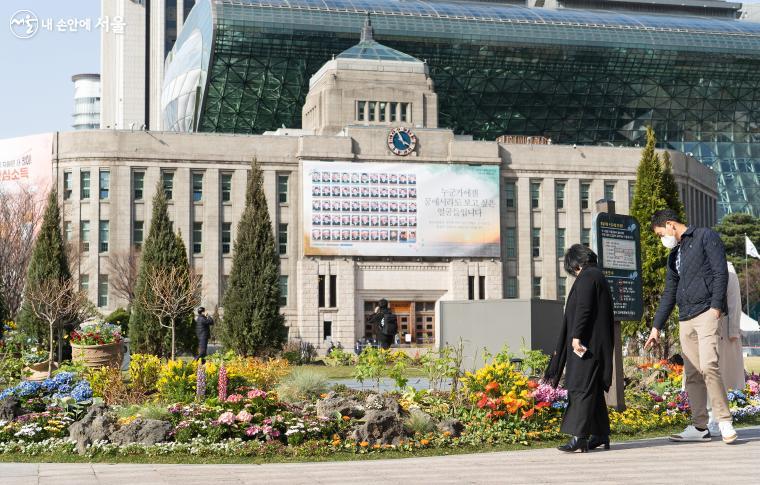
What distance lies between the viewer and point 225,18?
85.4 m

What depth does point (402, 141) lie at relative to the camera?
7225 cm

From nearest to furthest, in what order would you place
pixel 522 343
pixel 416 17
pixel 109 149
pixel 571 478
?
pixel 571 478 < pixel 522 343 < pixel 109 149 < pixel 416 17

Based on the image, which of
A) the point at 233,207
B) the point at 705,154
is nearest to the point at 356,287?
the point at 233,207

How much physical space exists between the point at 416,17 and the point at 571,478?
8345 cm

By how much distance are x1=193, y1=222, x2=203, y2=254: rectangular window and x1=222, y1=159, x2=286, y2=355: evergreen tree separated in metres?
23.5

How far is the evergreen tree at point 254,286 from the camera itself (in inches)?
1871

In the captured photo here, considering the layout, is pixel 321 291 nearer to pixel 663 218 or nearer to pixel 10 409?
pixel 10 409

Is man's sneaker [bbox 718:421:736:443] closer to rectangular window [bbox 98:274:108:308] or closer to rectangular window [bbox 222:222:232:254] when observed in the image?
rectangular window [bbox 222:222:232:254]

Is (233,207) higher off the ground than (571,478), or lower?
higher

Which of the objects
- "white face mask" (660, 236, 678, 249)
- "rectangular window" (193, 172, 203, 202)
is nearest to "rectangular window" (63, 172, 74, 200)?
"rectangular window" (193, 172, 203, 202)

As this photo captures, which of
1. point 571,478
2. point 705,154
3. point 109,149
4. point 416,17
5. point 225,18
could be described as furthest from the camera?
point 705,154

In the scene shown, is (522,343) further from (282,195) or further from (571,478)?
(282,195)

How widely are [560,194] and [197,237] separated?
24.1 meters

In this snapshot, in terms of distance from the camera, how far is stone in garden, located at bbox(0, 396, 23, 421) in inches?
624
